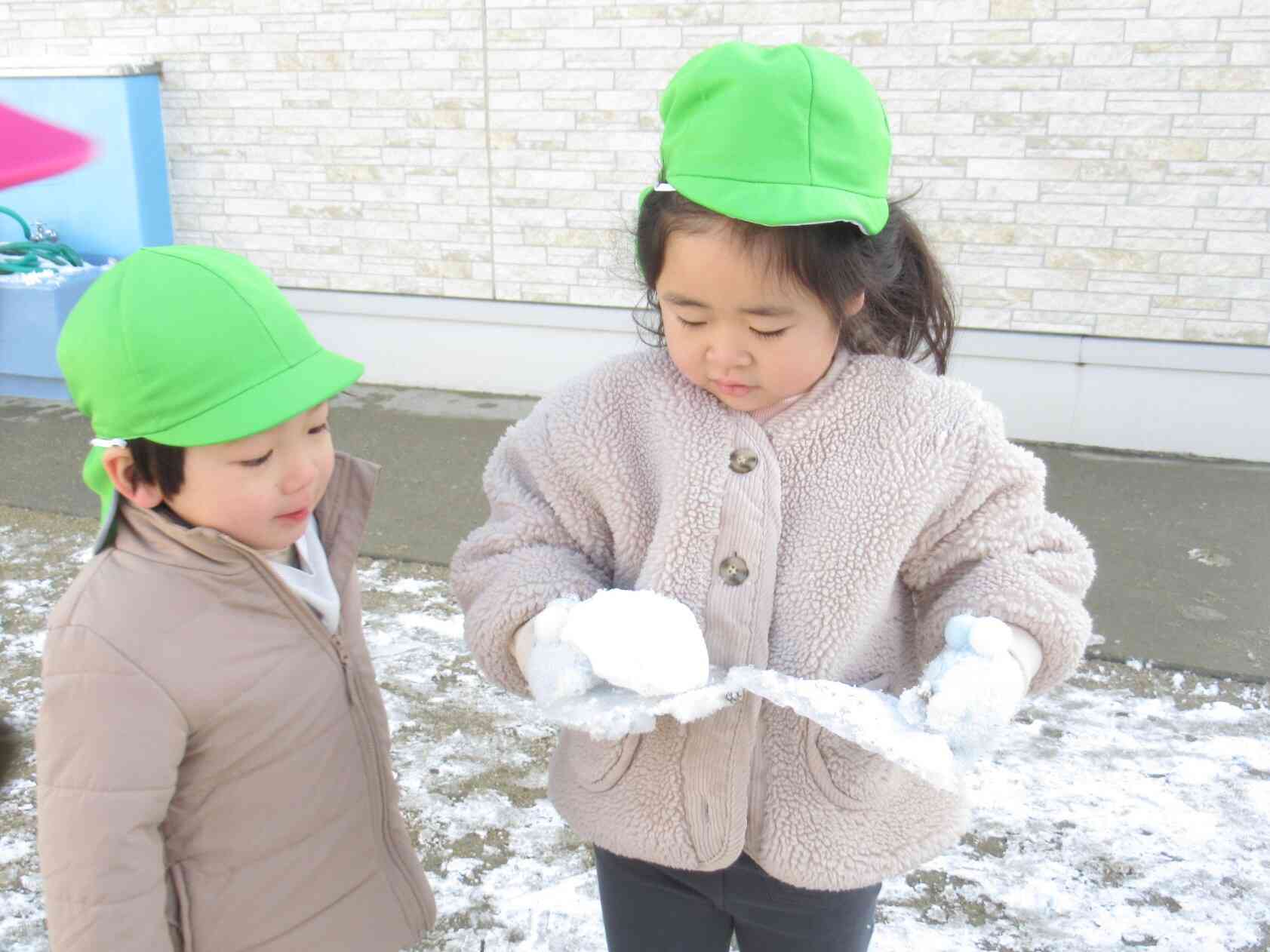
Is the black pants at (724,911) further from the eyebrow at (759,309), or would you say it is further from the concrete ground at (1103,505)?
the concrete ground at (1103,505)

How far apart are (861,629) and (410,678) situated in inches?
77.4

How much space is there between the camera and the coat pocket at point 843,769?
4.42 ft

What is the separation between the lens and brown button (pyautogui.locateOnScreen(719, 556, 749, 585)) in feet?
4.30

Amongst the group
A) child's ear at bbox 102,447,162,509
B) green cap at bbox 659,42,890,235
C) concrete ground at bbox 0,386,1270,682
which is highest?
green cap at bbox 659,42,890,235

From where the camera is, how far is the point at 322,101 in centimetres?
549

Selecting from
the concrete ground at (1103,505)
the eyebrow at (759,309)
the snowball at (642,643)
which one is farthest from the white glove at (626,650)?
the concrete ground at (1103,505)

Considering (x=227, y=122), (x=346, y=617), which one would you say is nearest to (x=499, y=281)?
(x=227, y=122)

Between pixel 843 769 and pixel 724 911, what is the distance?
287 millimetres

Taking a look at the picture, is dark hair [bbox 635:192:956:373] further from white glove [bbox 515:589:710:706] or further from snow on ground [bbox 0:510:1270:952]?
snow on ground [bbox 0:510:1270:952]

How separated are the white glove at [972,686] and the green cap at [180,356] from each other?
2.46 ft

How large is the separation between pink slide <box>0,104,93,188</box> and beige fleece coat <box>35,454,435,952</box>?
4927 millimetres

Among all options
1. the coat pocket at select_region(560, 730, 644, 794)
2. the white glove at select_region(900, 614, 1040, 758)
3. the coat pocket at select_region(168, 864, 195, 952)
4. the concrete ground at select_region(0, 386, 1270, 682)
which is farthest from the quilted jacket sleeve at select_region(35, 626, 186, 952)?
the concrete ground at select_region(0, 386, 1270, 682)

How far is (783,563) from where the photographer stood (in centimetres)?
132

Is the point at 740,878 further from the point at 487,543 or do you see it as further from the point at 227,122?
the point at 227,122
